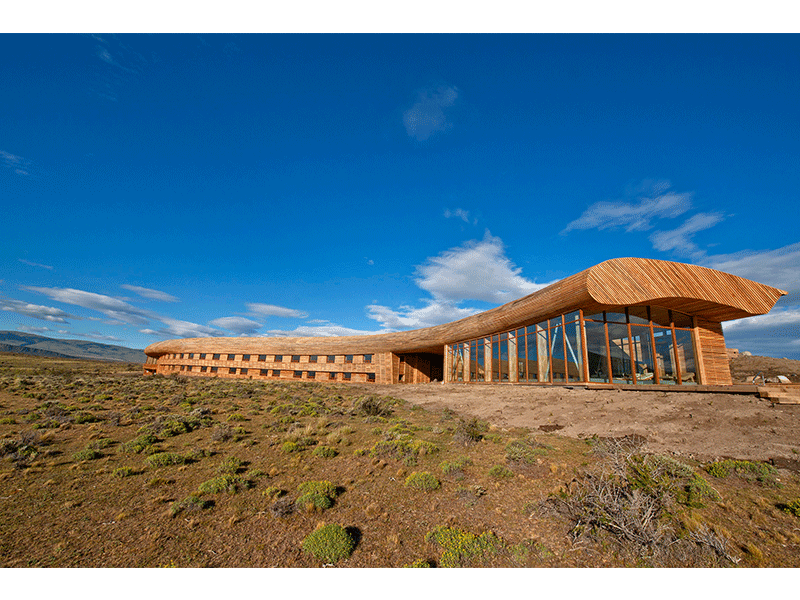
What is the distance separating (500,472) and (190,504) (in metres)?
6.73

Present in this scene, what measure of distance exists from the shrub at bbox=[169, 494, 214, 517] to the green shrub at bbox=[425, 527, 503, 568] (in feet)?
14.8

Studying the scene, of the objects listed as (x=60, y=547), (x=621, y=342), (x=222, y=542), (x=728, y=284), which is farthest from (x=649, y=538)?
(x=728, y=284)

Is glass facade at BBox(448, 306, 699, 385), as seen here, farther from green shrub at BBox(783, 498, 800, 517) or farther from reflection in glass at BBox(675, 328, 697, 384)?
green shrub at BBox(783, 498, 800, 517)

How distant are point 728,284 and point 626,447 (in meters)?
14.6

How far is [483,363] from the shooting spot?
26.1m

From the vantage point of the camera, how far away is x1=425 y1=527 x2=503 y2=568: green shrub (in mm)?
5121

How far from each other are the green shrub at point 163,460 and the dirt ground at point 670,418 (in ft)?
35.2

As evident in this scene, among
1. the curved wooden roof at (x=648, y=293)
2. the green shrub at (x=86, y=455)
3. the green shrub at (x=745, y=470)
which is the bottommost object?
the green shrub at (x=86, y=455)

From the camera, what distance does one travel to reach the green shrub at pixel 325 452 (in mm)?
9984

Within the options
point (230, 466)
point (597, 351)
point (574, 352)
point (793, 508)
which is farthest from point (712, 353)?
point (230, 466)

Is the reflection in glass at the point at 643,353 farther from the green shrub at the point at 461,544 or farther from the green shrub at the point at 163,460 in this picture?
the green shrub at the point at 163,460

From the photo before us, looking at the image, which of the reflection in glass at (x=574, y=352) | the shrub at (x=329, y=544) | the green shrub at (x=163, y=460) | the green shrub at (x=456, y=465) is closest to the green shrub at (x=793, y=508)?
the green shrub at (x=456, y=465)

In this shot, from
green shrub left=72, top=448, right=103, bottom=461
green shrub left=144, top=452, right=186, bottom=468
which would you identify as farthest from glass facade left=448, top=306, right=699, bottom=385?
green shrub left=72, top=448, right=103, bottom=461
